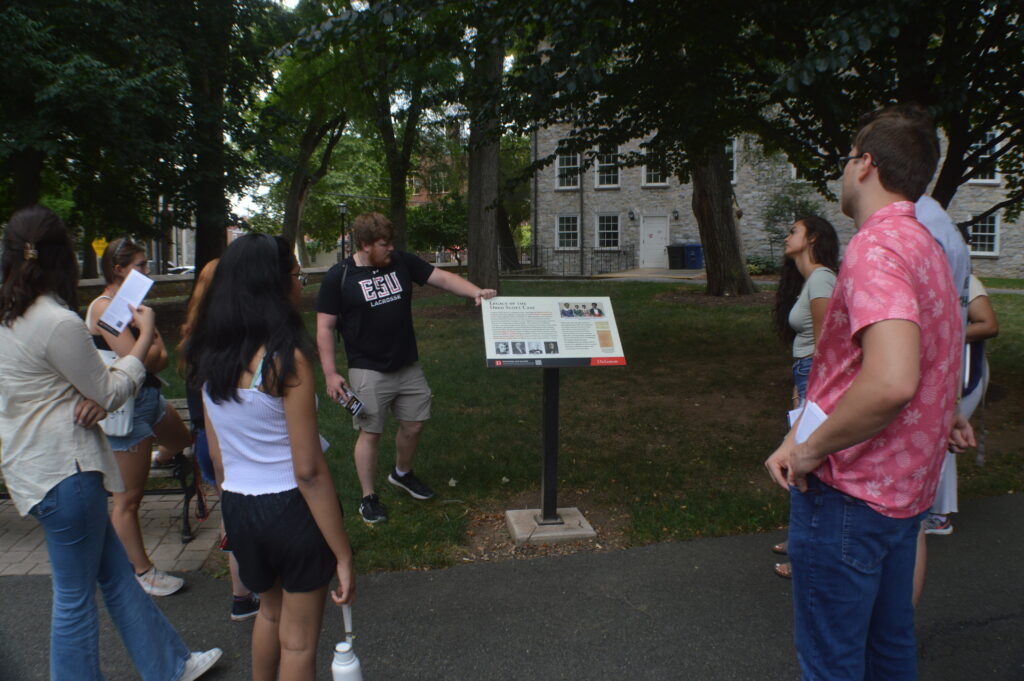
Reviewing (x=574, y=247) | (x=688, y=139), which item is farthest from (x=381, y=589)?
(x=574, y=247)

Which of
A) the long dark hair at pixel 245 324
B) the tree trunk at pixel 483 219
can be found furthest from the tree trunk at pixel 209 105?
the long dark hair at pixel 245 324

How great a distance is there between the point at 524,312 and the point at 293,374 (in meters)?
2.47

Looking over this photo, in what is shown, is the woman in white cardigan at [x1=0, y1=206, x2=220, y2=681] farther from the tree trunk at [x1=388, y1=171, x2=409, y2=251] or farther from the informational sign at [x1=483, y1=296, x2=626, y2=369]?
the tree trunk at [x1=388, y1=171, x2=409, y2=251]

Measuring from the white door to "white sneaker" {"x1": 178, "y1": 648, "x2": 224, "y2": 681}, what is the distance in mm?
32740

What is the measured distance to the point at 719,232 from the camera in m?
18.2

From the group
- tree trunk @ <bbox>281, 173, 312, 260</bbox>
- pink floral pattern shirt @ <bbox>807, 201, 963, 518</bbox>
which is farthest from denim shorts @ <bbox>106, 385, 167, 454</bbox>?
tree trunk @ <bbox>281, 173, 312, 260</bbox>

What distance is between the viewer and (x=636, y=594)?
4031 millimetres

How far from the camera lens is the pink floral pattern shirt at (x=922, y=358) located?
1.88m

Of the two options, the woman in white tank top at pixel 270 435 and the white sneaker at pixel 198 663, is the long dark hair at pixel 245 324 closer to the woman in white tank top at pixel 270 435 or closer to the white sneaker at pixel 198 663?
the woman in white tank top at pixel 270 435

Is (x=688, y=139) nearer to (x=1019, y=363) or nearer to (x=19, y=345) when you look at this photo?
(x=1019, y=363)

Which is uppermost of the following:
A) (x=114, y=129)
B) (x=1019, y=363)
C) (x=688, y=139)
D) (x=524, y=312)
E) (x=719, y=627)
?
(x=114, y=129)

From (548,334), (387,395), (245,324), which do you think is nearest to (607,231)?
(387,395)

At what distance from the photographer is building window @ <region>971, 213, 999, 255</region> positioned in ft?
94.2

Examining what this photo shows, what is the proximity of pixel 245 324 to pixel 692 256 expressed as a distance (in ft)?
104
